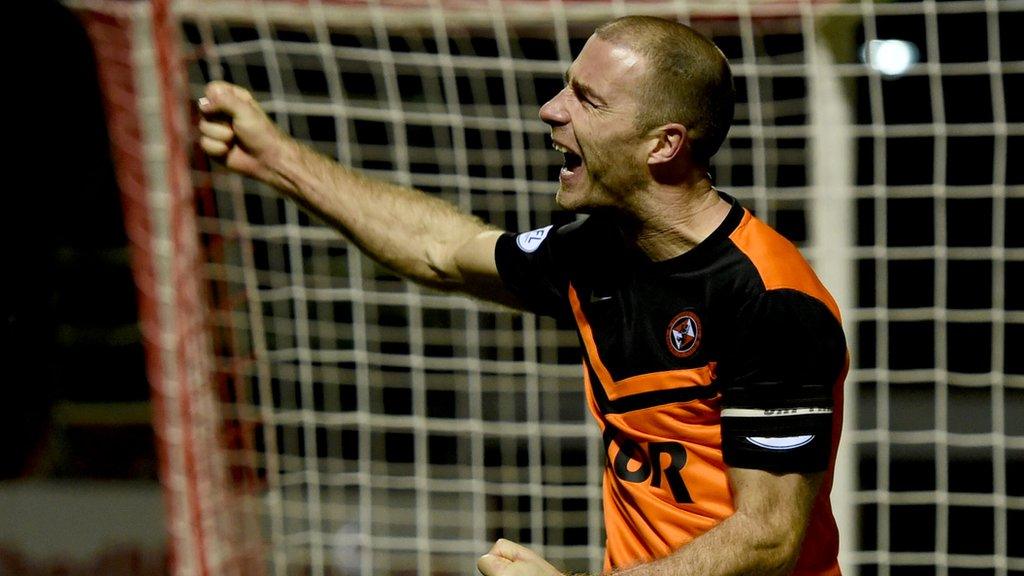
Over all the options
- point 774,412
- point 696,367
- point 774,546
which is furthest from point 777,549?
point 696,367

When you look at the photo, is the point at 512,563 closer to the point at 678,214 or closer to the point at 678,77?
the point at 678,214

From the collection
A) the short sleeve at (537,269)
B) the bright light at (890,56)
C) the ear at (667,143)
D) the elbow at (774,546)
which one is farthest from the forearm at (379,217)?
the bright light at (890,56)

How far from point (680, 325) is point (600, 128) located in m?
0.36

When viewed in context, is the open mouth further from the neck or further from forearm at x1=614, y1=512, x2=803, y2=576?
forearm at x1=614, y1=512, x2=803, y2=576

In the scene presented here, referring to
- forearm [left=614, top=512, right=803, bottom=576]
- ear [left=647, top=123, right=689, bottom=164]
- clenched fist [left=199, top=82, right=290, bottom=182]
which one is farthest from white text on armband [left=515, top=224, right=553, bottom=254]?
forearm [left=614, top=512, right=803, bottom=576]

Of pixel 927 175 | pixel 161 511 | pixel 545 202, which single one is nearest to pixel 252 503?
pixel 545 202

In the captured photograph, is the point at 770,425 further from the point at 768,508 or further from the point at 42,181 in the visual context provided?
the point at 42,181

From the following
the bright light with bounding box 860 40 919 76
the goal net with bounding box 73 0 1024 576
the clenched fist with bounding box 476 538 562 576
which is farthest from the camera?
the bright light with bounding box 860 40 919 76

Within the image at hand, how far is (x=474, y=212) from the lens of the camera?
4.93m

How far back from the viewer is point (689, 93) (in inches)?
83.4

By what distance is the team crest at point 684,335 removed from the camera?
6.90ft

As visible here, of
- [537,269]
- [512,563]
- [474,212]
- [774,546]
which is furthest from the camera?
[474,212]

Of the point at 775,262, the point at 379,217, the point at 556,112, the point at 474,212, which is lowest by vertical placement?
the point at 775,262

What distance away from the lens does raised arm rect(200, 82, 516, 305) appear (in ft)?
8.43
